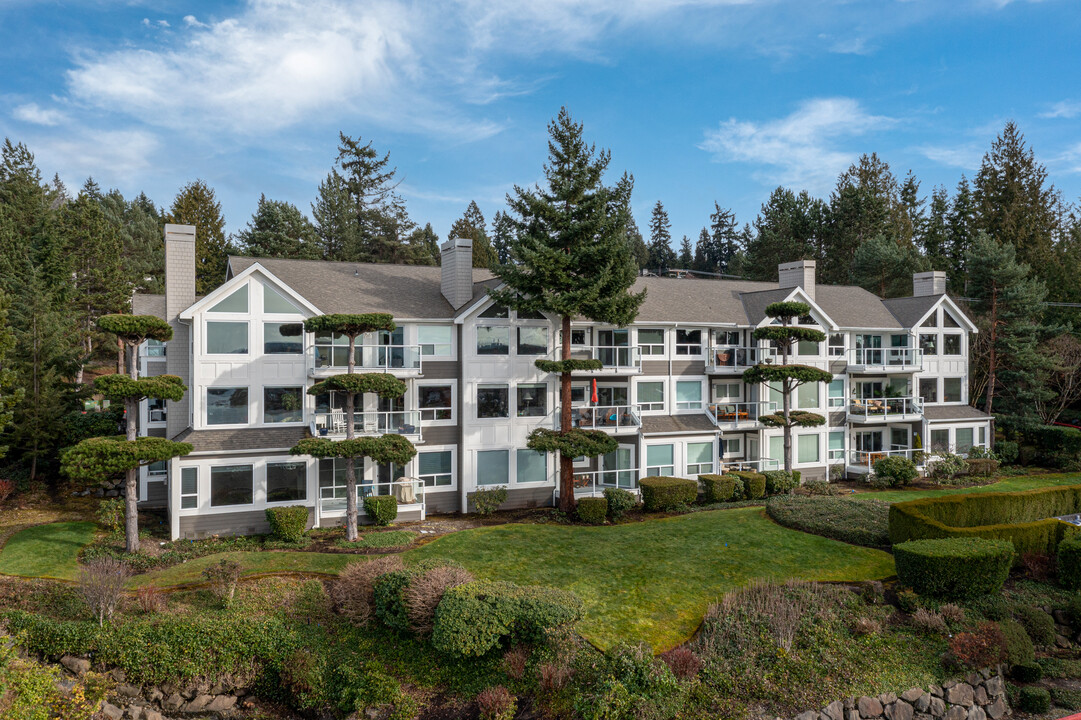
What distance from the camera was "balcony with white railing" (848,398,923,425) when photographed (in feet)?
114

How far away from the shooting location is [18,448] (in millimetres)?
30406

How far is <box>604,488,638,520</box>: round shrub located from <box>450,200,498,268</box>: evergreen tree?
36180 mm

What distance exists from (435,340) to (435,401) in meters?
2.57

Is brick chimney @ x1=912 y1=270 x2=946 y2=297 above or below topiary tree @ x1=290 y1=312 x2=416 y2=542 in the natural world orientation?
above

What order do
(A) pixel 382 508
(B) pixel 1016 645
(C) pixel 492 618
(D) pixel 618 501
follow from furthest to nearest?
1. (D) pixel 618 501
2. (A) pixel 382 508
3. (B) pixel 1016 645
4. (C) pixel 492 618

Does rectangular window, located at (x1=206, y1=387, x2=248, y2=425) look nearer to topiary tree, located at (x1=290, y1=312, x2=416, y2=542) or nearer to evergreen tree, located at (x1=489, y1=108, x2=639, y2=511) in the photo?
topiary tree, located at (x1=290, y1=312, x2=416, y2=542)

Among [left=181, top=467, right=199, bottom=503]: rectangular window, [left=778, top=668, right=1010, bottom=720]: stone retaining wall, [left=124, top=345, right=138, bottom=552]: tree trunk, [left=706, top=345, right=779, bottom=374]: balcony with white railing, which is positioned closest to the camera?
[left=778, top=668, right=1010, bottom=720]: stone retaining wall

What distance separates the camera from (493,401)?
28031mm

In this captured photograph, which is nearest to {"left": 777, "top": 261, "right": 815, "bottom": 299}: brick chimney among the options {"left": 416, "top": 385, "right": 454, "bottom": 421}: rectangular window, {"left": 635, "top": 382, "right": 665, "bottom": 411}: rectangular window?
{"left": 635, "top": 382, "right": 665, "bottom": 411}: rectangular window

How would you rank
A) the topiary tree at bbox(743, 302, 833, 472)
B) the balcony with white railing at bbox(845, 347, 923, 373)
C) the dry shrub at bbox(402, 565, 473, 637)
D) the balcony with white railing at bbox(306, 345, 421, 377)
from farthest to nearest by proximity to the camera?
the balcony with white railing at bbox(845, 347, 923, 373) < the topiary tree at bbox(743, 302, 833, 472) < the balcony with white railing at bbox(306, 345, 421, 377) < the dry shrub at bbox(402, 565, 473, 637)

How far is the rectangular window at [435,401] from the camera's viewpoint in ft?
89.6

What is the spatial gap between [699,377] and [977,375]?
25634mm

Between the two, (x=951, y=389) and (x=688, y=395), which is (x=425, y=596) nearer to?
(x=688, y=395)

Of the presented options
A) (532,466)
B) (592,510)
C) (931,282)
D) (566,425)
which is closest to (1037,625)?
(592,510)
